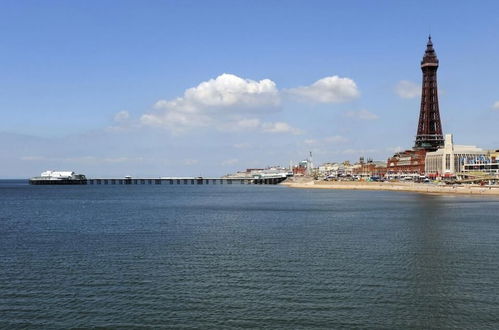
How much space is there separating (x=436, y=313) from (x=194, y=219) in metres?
44.0

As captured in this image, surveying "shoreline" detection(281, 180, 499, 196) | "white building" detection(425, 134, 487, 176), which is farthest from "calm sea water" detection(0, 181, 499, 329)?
"white building" detection(425, 134, 487, 176)

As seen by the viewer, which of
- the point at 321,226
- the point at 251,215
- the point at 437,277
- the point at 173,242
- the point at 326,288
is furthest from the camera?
the point at 251,215

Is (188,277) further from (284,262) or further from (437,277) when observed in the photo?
(437,277)

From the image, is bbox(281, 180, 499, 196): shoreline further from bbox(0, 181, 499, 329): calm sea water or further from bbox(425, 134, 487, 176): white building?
bbox(0, 181, 499, 329): calm sea water

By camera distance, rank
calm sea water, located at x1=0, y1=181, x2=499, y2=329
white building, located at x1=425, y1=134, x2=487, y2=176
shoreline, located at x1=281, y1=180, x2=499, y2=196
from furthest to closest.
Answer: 1. white building, located at x1=425, y1=134, x2=487, y2=176
2. shoreline, located at x1=281, y1=180, x2=499, y2=196
3. calm sea water, located at x1=0, y1=181, x2=499, y2=329

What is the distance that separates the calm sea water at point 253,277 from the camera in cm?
2138

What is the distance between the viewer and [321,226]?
174ft

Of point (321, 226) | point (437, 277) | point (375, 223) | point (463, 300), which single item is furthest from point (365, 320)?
point (375, 223)

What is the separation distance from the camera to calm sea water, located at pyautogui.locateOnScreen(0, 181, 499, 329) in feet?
70.1

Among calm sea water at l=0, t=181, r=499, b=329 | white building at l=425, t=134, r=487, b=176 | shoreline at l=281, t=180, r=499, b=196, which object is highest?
white building at l=425, t=134, r=487, b=176

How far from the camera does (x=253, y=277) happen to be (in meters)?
28.2

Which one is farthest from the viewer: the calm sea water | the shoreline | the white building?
the white building

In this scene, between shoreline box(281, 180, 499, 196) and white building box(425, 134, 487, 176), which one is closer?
shoreline box(281, 180, 499, 196)

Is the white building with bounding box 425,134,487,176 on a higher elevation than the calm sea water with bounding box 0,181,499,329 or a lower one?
higher
